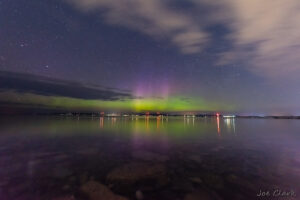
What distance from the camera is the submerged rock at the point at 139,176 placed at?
10.5m

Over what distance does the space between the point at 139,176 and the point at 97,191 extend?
3303 mm

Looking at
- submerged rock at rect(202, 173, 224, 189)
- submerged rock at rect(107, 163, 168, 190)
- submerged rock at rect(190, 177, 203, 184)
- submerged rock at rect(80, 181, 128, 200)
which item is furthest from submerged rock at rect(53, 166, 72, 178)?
submerged rock at rect(202, 173, 224, 189)

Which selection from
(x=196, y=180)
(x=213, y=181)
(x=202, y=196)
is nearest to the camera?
(x=202, y=196)

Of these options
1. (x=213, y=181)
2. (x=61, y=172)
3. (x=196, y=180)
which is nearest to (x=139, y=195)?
(x=196, y=180)

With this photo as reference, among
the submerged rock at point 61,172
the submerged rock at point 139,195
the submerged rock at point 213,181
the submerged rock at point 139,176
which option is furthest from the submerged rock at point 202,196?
the submerged rock at point 61,172

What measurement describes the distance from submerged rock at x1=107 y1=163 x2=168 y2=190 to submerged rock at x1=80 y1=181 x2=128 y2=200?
82cm

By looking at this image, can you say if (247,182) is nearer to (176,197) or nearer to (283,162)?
(176,197)


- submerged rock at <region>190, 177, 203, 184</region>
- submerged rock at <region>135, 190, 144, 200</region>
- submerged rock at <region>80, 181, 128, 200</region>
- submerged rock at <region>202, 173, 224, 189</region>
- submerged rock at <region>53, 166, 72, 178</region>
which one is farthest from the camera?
submerged rock at <region>53, 166, 72, 178</region>

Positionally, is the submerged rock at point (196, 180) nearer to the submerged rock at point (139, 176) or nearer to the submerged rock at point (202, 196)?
the submerged rock at point (202, 196)

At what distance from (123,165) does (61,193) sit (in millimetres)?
6012

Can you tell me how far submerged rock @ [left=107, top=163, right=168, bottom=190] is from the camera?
10531mm

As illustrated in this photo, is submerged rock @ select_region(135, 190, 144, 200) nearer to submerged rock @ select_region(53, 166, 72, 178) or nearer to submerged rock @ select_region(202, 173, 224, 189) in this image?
submerged rock @ select_region(202, 173, 224, 189)

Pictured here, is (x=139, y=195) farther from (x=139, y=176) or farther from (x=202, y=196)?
(x=202, y=196)

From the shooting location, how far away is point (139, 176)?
1186 cm
